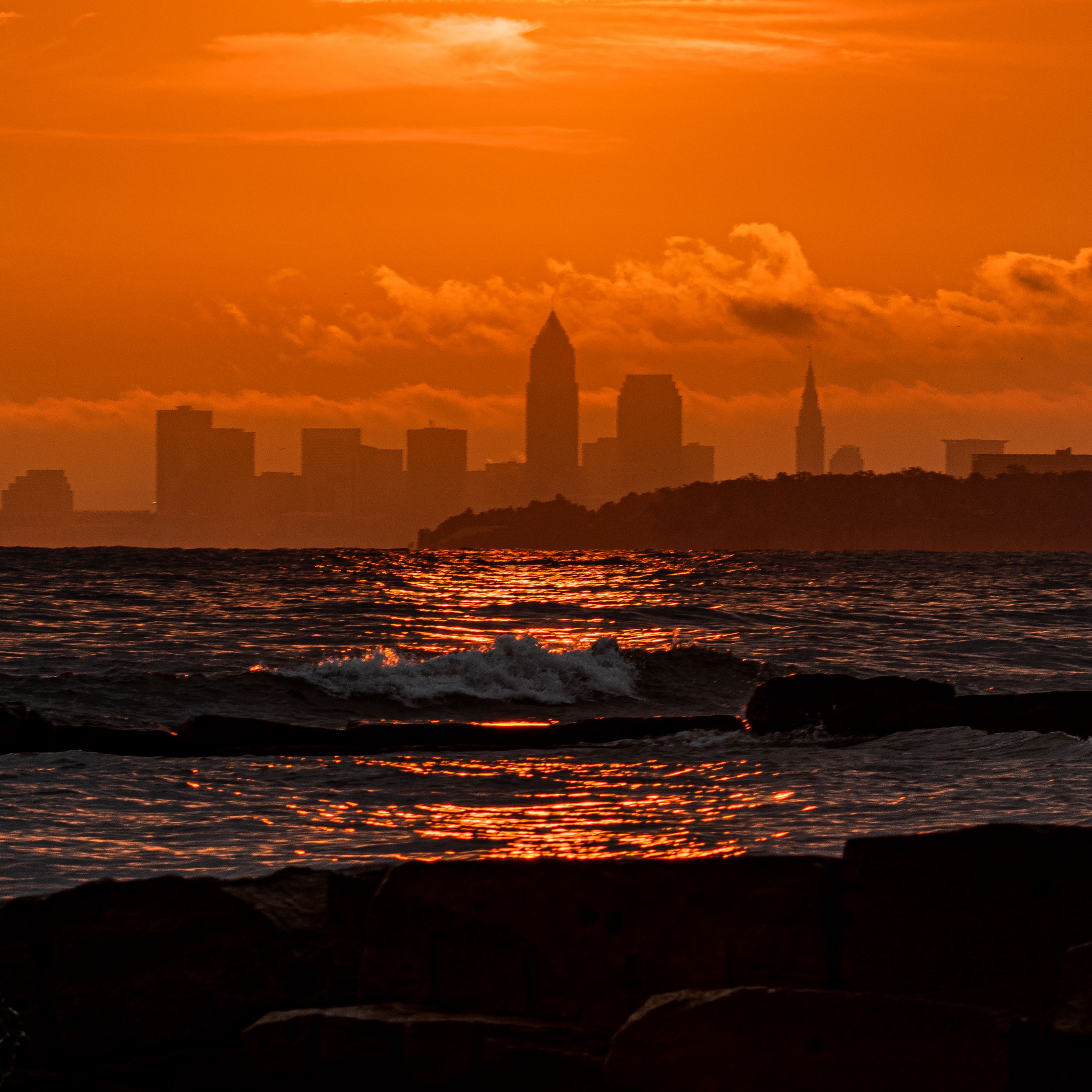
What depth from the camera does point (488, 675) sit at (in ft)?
66.0

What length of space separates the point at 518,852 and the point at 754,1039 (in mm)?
3581

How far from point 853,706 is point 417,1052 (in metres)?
7.88

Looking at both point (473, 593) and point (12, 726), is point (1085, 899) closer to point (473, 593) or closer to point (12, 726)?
point (12, 726)

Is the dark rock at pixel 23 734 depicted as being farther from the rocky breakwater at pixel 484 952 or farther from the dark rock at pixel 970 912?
the dark rock at pixel 970 912

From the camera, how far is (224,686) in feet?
60.4

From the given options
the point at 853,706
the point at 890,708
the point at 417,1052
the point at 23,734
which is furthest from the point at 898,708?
the point at 417,1052

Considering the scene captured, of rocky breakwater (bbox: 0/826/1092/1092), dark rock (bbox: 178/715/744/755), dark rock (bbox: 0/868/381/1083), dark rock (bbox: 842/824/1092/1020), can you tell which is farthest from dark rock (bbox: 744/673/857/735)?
dark rock (bbox: 0/868/381/1083)

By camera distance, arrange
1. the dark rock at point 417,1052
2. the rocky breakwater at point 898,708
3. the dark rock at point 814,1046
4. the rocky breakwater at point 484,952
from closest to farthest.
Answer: the dark rock at point 814,1046, the dark rock at point 417,1052, the rocky breakwater at point 484,952, the rocky breakwater at point 898,708

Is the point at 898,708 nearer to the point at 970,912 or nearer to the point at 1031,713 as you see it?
the point at 1031,713

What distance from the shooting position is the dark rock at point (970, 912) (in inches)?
195

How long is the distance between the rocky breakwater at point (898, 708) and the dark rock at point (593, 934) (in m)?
6.97

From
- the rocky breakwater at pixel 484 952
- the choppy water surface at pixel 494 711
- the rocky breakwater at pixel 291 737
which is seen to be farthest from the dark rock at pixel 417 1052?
the rocky breakwater at pixel 291 737

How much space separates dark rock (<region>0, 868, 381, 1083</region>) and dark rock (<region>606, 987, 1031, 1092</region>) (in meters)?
1.31

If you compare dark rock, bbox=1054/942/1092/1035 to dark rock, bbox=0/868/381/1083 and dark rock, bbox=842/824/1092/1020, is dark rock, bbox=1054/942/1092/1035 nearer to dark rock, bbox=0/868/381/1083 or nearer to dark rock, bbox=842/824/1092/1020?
dark rock, bbox=842/824/1092/1020
